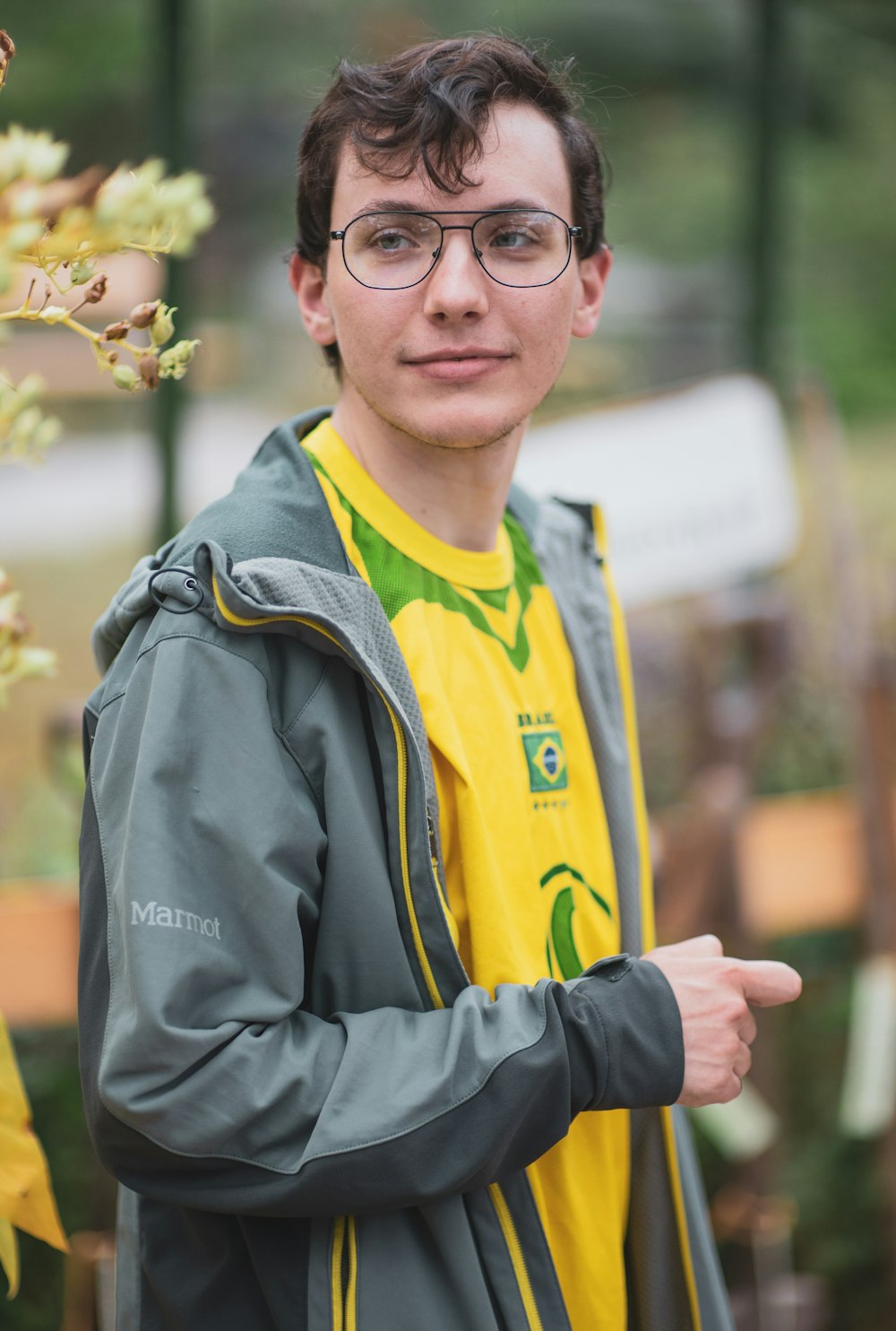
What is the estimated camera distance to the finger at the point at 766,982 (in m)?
1.23

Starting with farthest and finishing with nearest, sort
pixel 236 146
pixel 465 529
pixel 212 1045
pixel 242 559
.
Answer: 1. pixel 236 146
2. pixel 465 529
3. pixel 242 559
4. pixel 212 1045

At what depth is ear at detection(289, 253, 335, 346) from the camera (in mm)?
1427

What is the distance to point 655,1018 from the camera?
3.86 feet

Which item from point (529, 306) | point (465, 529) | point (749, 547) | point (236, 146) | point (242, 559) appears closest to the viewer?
point (242, 559)

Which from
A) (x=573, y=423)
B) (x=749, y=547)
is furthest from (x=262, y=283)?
(x=749, y=547)

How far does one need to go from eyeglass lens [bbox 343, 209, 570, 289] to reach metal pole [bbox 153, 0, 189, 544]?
138cm

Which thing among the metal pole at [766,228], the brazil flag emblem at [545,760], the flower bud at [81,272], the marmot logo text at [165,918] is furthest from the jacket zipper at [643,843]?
the metal pole at [766,228]

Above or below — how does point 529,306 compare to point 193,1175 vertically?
above

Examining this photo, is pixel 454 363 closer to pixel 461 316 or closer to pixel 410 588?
pixel 461 316

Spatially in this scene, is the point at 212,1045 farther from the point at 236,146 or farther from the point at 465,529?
the point at 236,146

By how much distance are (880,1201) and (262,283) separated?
2433 millimetres

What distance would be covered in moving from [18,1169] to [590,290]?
1.08m

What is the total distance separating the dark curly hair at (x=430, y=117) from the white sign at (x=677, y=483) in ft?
3.87

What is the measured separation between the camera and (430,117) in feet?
4.03
